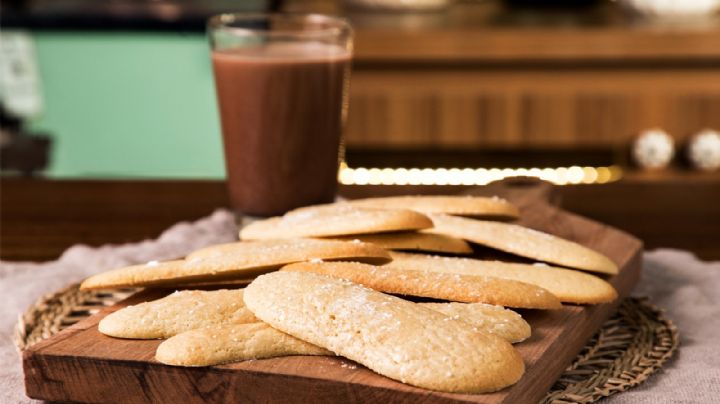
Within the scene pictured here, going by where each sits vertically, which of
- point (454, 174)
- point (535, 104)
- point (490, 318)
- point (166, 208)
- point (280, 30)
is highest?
point (280, 30)

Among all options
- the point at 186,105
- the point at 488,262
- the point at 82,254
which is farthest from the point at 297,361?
the point at 186,105

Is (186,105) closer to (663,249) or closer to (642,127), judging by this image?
(642,127)

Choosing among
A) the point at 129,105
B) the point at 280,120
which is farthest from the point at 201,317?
the point at 129,105

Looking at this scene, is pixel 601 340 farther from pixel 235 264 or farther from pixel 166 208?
pixel 166 208

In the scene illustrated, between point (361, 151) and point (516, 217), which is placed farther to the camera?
point (361, 151)

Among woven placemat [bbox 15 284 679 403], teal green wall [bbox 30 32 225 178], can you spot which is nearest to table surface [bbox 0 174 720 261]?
woven placemat [bbox 15 284 679 403]

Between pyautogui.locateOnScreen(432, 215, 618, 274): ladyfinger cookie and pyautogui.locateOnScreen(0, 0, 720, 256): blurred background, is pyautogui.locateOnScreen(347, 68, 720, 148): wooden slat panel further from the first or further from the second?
pyautogui.locateOnScreen(432, 215, 618, 274): ladyfinger cookie

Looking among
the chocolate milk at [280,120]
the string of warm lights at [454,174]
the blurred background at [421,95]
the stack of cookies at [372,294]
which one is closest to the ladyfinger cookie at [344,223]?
the stack of cookies at [372,294]
